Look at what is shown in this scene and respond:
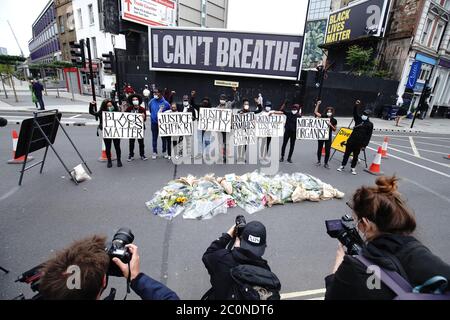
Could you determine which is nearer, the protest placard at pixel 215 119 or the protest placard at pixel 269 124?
the protest placard at pixel 215 119

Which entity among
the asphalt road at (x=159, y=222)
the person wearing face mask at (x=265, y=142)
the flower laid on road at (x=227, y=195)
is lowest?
the asphalt road at (x=159, y=222)

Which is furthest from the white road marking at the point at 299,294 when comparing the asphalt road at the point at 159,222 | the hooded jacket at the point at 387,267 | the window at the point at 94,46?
the window at the point at 94,46

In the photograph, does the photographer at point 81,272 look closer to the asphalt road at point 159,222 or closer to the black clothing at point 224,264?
the black clothing at point 224,264

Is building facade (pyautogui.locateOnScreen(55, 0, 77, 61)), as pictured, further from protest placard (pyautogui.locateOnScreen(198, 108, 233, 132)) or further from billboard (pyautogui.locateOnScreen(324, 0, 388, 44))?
protest placard (pyautogui.locateOnScreen(198, 108, 233, 132))

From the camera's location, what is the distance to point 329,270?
313 centimetres

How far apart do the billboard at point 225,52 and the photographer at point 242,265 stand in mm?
16193

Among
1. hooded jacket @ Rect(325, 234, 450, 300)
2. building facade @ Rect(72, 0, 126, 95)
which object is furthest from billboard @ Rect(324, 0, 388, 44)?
hooded jacket @ Rect(325, 234, 450, 300)

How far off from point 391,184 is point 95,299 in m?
2.03

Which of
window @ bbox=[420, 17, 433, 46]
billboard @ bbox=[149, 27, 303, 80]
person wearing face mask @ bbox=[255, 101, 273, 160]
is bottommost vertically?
person wearing face mask @ bbox=[255, 101, 273, 160]

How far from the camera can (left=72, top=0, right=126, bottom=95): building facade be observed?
877 inches

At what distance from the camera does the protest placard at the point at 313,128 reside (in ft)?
22.8

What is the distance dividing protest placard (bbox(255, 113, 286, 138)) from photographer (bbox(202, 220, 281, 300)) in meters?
5.68

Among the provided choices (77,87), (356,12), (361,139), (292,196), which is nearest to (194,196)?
(292,196)

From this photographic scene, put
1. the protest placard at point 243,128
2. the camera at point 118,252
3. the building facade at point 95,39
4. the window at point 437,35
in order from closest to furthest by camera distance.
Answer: the camera at point 118,252 → the protest placard at point 243,128 → the window at point 437,35 → the building facade at point 95,39
